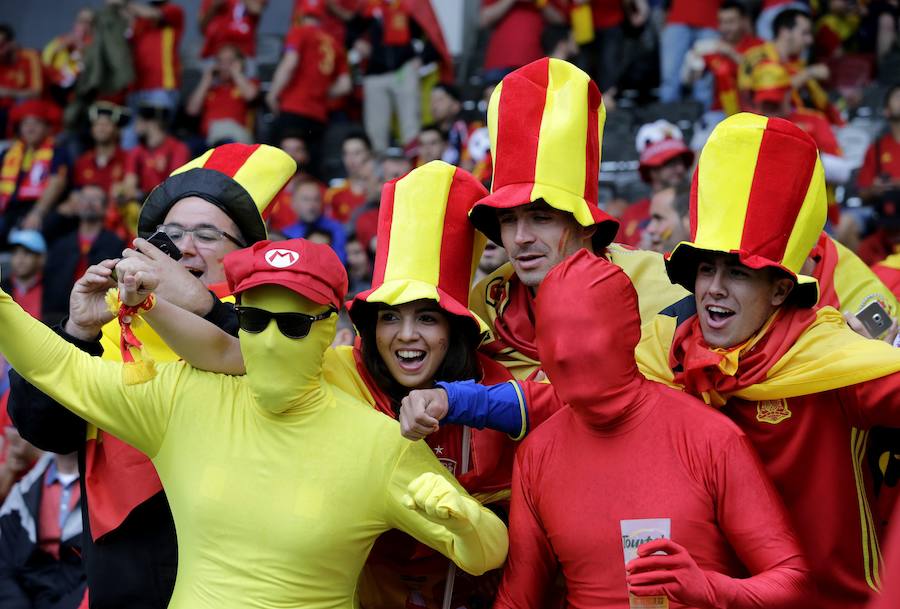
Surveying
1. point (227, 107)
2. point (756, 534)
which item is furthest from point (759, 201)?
point (227, 107)

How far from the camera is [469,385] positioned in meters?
3.76

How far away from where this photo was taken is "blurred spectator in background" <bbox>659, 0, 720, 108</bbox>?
10227mm

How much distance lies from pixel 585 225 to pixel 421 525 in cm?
117

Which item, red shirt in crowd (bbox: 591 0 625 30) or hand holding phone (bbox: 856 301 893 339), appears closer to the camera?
hand holding phone (bbox: 856 301 893 339)

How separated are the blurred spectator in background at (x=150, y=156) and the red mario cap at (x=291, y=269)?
23.1 feet

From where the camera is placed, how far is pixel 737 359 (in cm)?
381

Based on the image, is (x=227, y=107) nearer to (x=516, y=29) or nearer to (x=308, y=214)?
(x=516, y=29)

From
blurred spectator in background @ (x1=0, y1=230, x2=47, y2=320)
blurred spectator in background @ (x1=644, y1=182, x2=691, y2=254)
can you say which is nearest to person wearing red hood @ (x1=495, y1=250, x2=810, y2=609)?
blurred spectator in background @ (x1=644, y1=182, x2=691, y2=254)

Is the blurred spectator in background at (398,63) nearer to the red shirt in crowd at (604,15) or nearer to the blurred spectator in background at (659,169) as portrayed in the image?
the red shirt in crowd at (604,15)

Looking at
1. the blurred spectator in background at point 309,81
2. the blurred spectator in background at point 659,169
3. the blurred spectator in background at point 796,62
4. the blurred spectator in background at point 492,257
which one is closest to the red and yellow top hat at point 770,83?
the blurred spectator in background at point 796,62

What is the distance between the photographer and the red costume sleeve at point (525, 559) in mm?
3668

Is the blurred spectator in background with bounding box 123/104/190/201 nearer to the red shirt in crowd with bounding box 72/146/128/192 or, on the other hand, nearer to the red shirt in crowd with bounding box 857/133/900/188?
the red shirt in crowd with bounding box 72/146/128/192

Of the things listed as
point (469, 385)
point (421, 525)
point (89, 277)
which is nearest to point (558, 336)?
point (469, 385)

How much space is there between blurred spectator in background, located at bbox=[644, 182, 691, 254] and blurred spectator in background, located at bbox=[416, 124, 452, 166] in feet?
9.73
